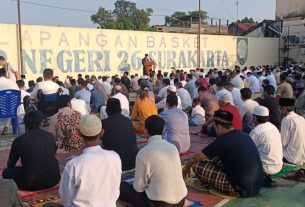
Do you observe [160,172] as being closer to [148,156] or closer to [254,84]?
[148,156]

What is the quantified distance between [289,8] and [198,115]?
96.7 feet

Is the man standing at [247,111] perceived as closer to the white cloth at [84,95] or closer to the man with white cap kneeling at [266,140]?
the man with white cap kneeling at [266,140]

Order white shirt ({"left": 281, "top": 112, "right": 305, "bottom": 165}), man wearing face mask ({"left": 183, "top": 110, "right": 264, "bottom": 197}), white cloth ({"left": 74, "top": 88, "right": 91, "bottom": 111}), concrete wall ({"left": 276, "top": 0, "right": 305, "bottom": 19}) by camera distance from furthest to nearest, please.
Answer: concrete wall ({"left": 276, "top": 0, "right": 305, "bottom": 19}) → white cloth ({"left": 74, "top": 88, "right": 91, "bottom": 111}) → white shirt ({"left": 281, "top": 112, "right": 305, "bottom": 165}) → man wearing face mask ({"left": 183, "top": 110, "right": 264, "bottom": 197})

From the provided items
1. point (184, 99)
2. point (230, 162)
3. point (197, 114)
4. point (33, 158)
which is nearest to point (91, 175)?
point (33, 158)

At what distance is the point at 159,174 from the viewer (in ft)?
11.6

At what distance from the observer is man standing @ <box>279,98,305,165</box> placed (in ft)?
17.7

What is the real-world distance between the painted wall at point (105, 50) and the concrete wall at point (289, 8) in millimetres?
9489

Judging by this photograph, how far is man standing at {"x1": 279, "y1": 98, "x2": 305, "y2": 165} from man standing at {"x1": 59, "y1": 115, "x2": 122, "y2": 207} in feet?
10.5

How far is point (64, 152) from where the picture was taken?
645 cm

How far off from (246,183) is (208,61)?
2113 centimetres

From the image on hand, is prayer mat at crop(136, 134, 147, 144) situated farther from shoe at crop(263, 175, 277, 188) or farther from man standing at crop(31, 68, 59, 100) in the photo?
shoe at crop(263, 175, 277, 188)

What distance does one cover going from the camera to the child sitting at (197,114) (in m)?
8.82

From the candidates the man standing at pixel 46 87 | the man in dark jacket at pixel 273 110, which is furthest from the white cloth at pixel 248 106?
the man standing at pixel 46 87

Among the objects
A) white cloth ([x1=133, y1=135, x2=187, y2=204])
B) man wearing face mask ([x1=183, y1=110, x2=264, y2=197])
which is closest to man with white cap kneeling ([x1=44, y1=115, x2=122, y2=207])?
white cloth ([x1=133, y1=135, x2=187, y2=204])
